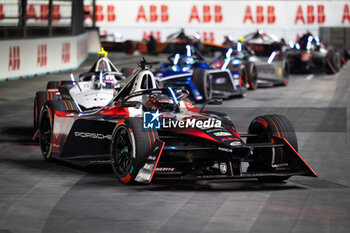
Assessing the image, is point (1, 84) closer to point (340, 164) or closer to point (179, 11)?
point (340, 164)

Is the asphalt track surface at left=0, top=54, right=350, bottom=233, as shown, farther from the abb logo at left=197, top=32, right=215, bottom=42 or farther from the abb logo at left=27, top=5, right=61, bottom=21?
the abb logo at left=197, top=32, right=215, bottom=42

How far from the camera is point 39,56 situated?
30.0m

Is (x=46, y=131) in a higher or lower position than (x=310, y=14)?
lower

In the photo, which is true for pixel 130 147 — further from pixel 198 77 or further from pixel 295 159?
pixel 198 77

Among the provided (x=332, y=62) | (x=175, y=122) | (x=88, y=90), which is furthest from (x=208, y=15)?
(x=175, y=122)

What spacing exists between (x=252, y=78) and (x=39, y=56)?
29.9 ft

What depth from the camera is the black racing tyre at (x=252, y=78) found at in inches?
957

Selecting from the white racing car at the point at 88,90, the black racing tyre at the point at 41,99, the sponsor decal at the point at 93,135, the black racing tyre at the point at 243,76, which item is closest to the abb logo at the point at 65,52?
the black racing tyre at the point at 243,76

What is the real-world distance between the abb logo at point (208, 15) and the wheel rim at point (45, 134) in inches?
1262

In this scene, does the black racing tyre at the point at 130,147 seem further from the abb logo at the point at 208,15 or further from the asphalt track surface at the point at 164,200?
the abb logo at the point at 208,15

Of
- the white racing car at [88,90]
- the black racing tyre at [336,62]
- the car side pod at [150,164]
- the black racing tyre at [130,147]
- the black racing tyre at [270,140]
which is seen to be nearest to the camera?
the car side pod at [150,164]

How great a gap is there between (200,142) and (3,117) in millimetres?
8913

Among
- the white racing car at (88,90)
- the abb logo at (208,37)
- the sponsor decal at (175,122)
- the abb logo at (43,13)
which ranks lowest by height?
the sponsor decal at (175,122)

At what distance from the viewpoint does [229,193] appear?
30.6 feet
